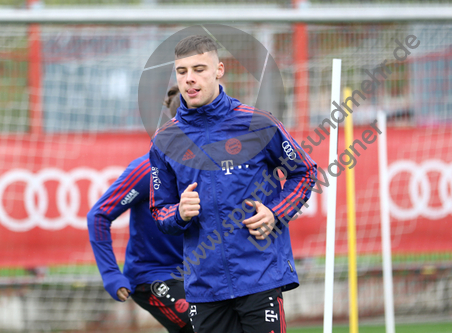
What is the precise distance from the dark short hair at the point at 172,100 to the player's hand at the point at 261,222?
0.99 m

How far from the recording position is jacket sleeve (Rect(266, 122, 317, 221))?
240 cm

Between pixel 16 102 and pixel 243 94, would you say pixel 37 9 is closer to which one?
pixel 16 102

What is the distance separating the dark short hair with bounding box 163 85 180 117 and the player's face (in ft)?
2.27

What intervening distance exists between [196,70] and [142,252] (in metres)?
1.30

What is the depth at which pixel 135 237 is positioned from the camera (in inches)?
125

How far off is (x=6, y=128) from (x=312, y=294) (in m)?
3.60

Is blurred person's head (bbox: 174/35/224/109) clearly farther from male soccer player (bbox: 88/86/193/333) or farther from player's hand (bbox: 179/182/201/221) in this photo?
male soccer player (bbox: 88/86/193/333)

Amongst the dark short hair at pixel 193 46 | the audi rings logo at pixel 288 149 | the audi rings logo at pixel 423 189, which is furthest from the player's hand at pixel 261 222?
the audi rings logo at pixel 423 189

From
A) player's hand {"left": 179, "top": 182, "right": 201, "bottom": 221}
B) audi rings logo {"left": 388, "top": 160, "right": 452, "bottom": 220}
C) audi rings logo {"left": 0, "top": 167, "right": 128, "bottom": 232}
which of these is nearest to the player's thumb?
player's hand {"left": 179, "top": 182, "right": 201, "bottom": 221}

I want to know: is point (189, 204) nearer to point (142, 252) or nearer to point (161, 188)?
point (161, 188)

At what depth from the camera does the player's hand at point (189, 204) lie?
2250mm

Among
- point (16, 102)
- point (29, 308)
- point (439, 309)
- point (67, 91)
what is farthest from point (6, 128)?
point (439, 309)

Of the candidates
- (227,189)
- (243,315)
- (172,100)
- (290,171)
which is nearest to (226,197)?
(227,189)

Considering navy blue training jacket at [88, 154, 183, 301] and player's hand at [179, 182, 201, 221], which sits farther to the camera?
navy blue training jacket at [88, 154, 183, 301]
